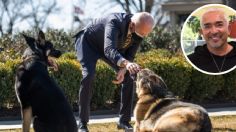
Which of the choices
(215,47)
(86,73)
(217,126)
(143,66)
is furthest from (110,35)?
(143,66)

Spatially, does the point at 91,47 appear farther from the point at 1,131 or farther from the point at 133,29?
→ the point at 1,131

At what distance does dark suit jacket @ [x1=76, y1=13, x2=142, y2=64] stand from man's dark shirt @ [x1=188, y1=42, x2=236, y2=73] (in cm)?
120

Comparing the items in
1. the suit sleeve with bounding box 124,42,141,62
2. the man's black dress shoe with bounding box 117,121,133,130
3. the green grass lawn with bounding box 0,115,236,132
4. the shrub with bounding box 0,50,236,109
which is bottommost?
the green grass lawn with bounding box 0,115,236,132

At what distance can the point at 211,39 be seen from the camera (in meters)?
8.92

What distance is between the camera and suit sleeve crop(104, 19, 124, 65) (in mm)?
7562

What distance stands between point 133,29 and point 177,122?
2214 millimetres

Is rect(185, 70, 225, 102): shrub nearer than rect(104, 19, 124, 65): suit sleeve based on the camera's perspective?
No

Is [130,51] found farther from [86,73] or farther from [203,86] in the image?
[203,86]

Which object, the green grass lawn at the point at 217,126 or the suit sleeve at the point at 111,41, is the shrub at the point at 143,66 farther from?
the suit sleeve at the point at 111,41

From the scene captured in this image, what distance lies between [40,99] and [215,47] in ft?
10.5

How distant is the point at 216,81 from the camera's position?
47.1 ft

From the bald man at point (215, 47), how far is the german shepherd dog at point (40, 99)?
9.08 ft

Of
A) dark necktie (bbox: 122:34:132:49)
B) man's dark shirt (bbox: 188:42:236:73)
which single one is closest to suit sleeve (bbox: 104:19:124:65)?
dark necktie (bbox: 122:34:132:49)

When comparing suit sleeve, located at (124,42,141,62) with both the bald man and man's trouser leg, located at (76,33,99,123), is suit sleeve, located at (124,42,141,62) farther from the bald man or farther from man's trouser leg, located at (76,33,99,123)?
the bald man
